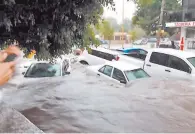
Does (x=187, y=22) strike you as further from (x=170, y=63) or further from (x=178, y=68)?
(x=178, y=68)

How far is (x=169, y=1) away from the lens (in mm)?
44969

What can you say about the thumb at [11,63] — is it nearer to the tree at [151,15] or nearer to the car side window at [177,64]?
the car side window at [177,64]

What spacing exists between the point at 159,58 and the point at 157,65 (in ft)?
1.09

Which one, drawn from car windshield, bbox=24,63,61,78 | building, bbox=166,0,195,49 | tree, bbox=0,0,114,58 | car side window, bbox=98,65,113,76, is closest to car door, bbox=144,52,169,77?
car side window, bbox=98,65,113,76

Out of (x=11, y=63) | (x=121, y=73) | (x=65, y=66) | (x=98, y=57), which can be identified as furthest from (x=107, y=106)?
(x=98, y=57)

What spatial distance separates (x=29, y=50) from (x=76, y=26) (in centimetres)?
83

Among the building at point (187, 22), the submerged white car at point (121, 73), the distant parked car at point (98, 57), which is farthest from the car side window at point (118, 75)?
the building at point (187, 22)

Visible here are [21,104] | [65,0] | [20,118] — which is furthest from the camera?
[21,104]

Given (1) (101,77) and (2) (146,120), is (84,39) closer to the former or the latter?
(2) (146,120)

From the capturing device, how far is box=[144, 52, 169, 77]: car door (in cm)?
1174

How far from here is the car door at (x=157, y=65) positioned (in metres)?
11.7

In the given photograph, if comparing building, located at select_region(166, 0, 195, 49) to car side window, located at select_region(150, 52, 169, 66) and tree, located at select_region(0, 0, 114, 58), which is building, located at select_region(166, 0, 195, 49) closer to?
car side window, located at select_region(150, 52, 169, 66)

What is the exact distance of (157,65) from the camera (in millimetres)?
12047

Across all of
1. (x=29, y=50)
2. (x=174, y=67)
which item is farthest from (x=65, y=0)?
(x=174, y=67)
